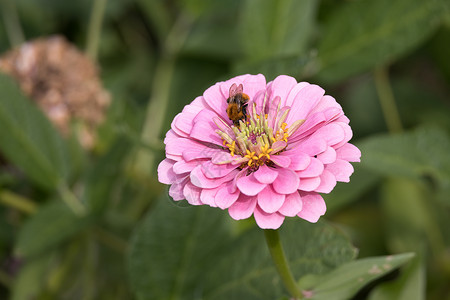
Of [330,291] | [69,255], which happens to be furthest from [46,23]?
[330,291]

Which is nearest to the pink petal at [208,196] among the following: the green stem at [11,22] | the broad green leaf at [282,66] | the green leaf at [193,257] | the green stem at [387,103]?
the green leaf at [193,257]

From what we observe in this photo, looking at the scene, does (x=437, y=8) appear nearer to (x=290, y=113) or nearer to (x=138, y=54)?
(x=290, y=113)

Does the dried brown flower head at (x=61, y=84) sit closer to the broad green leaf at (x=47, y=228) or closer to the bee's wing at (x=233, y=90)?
the broad green leaf at (x=47, y=228)

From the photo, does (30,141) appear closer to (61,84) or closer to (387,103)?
(61,84)

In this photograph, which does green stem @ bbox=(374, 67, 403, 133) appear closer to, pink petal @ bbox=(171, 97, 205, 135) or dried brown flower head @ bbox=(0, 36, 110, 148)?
dried brown flower head @ bbox=(0, 36, 110, 148)

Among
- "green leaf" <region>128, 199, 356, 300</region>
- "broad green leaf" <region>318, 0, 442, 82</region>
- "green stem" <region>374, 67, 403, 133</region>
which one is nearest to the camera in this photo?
"green leaf" <region>128, 199, 356, 300</region>

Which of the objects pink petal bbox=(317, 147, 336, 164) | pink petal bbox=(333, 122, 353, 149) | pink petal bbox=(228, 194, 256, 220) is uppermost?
pink petal bbox=(333, 122, 353, 149)

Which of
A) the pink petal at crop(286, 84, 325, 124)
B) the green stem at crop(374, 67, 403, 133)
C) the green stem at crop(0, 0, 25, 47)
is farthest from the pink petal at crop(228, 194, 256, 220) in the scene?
the green stem at crop(0, 0, 25, 47)
